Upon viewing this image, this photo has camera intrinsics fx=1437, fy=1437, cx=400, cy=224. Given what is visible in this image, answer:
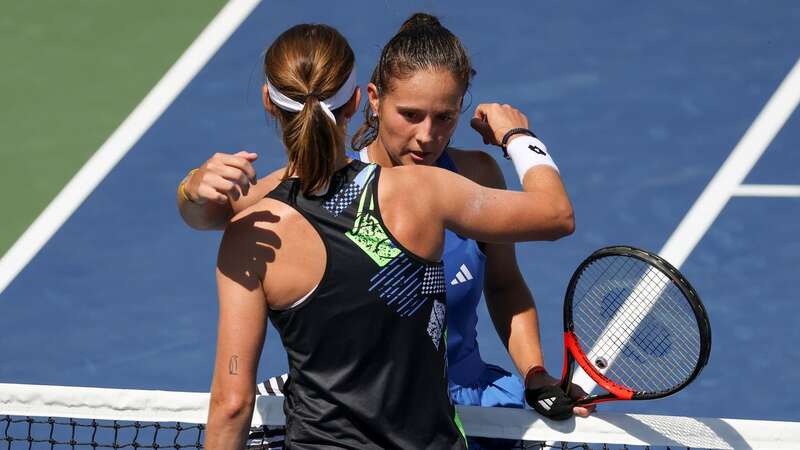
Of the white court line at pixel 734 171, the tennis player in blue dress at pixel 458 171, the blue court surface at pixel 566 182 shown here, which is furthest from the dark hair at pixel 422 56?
the white court line at pixel 734 171

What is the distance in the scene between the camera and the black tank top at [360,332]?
3830 mm

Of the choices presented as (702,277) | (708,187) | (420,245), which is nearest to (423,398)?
(420,245)

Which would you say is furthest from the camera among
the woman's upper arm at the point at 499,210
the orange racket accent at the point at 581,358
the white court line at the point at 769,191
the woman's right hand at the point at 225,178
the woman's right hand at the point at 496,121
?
the white court line at the point at 769,191

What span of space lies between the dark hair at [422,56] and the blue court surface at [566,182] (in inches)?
131

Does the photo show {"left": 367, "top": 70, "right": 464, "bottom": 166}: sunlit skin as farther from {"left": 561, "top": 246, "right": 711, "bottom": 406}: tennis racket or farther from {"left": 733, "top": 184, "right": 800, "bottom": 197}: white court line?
{"left": 733, "top": 184, "right": 800, "bottom": 197}: white court line

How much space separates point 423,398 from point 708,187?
17.7ft

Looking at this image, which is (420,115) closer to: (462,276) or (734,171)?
(462,276)

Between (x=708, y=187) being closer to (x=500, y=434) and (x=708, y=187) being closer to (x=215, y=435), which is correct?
A: (x=500, y=434)

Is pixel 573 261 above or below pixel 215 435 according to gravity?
below

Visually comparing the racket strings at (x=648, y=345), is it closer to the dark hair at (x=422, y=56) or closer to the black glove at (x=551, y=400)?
the black glove at (x=551, y=400)

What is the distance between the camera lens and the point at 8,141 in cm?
974

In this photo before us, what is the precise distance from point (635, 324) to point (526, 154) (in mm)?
924

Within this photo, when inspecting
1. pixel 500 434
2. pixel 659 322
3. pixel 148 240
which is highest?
pixel 659 322

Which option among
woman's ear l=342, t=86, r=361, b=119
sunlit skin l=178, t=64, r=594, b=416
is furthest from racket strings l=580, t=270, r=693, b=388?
woman's ear l=342, t=86, r=361, b=119
